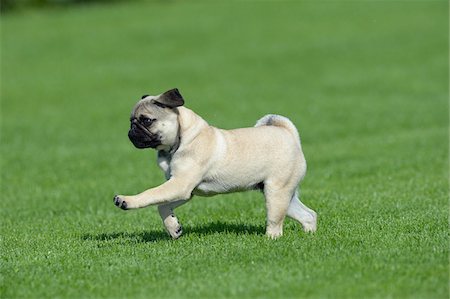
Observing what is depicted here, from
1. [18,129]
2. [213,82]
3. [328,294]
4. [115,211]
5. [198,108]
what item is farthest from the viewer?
[213,82]

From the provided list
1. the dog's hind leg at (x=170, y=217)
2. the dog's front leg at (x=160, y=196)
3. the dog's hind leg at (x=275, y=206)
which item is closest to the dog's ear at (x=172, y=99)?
the dog's front leg at (x=160, y=196)

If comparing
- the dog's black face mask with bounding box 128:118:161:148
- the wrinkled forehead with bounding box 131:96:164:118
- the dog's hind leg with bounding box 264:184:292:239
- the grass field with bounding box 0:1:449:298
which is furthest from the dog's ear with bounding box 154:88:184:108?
the grass field with bounding box 0:1:449:298

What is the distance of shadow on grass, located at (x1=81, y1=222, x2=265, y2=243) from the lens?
10.1 meters

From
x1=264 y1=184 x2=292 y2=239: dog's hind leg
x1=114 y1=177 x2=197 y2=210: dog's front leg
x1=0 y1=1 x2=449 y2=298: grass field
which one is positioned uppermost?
x1=114 y1=177 x2=197 y2=210: dog's front leg

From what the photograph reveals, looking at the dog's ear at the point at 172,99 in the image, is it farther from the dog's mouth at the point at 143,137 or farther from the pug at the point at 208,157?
the dog's mouth at the point at 143,137

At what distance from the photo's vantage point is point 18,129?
999 inches

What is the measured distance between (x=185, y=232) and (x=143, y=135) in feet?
5.56

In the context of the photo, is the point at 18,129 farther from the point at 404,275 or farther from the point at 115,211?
the point at 404,275

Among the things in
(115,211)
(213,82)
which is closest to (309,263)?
(115,211)

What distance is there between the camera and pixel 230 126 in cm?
2330

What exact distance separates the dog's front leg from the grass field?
0.54m

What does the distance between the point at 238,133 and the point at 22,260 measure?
103 inches

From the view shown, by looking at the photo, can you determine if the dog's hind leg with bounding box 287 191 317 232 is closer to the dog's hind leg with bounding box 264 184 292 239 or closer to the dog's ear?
the dog's hind leg with bounding box 264 184 292 239

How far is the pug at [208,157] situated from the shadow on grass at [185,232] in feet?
1.72
